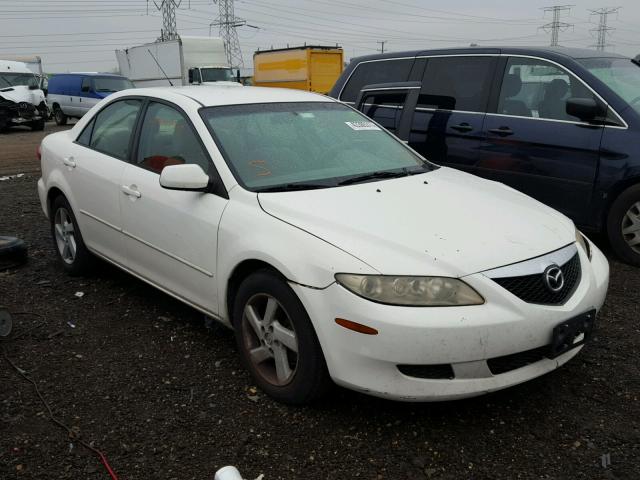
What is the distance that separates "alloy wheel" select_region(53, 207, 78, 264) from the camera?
4.80 metres

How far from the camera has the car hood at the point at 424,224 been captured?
8.59 feet

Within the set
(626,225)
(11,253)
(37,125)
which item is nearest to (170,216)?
(11,253)

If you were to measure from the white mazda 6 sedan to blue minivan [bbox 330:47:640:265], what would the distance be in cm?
171

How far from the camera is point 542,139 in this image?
5.26 meters

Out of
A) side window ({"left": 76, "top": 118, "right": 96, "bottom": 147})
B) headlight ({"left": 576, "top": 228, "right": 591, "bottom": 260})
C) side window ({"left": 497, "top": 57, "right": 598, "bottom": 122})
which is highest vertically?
side window ({"left": 497, "top": 57, "right": 598, "bottom": 122})

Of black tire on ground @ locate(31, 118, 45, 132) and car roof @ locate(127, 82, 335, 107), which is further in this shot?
black tire on ground @ locate(31, 118, 45, 132)

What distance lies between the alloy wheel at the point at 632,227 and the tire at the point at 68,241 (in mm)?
4336

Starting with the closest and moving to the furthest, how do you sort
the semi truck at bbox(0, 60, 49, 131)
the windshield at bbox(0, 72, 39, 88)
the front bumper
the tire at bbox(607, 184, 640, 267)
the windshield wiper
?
the front bumper
the windshield wiper
the tire at bbox(607, 184, 640, 267)
the semi truck at bbox(0, 60, 49, 131)
the windshield at bbox(0, 72, 39, 88)

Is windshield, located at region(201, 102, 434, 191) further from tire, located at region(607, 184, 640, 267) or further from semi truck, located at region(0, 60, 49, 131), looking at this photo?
semi truck, located at region(0, 60, 49, 131)

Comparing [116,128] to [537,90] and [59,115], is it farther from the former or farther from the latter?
[59,115]

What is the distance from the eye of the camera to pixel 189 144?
361 cm

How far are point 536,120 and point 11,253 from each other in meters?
4.68

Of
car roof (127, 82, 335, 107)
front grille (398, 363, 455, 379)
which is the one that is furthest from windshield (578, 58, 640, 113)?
front grille (398, 363, 455, 379)

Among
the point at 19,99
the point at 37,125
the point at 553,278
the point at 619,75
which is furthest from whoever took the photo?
the point at 37,125
